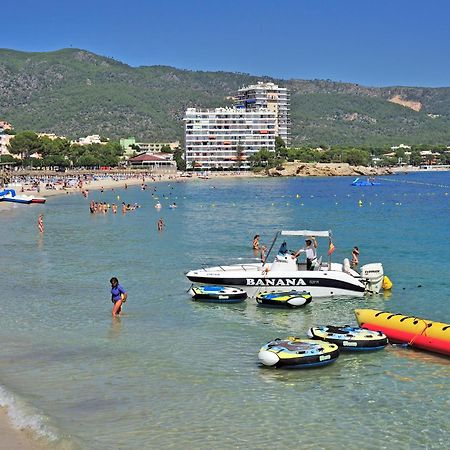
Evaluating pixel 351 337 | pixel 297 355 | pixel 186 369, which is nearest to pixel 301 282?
pixel 351 337

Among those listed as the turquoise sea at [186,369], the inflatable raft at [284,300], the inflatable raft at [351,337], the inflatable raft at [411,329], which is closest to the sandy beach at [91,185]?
the turquoise sea at [186,369]

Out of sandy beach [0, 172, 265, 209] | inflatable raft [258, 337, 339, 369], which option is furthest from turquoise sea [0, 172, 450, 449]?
sandy beach [0, 172, 265, 209]

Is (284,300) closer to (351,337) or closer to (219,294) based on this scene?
(219,294)

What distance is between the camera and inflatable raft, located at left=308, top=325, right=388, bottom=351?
2012 centimetres

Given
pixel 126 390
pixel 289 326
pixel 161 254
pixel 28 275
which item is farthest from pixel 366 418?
pixel 161 254

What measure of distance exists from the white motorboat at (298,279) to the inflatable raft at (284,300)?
3.55ft

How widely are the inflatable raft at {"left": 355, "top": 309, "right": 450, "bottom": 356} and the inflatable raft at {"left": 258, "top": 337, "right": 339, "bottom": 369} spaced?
2880mm

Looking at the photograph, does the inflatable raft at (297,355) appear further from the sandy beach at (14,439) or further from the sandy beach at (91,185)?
the sandy beach at (91,185)

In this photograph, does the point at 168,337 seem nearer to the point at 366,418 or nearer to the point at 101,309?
the point at 101,309

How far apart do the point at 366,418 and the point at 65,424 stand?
21.3ft

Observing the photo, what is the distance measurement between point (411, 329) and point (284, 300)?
235 inches

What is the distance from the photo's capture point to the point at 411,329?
821 inches

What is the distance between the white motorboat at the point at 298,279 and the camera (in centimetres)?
2738

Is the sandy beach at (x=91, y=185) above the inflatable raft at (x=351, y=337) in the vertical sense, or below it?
below
